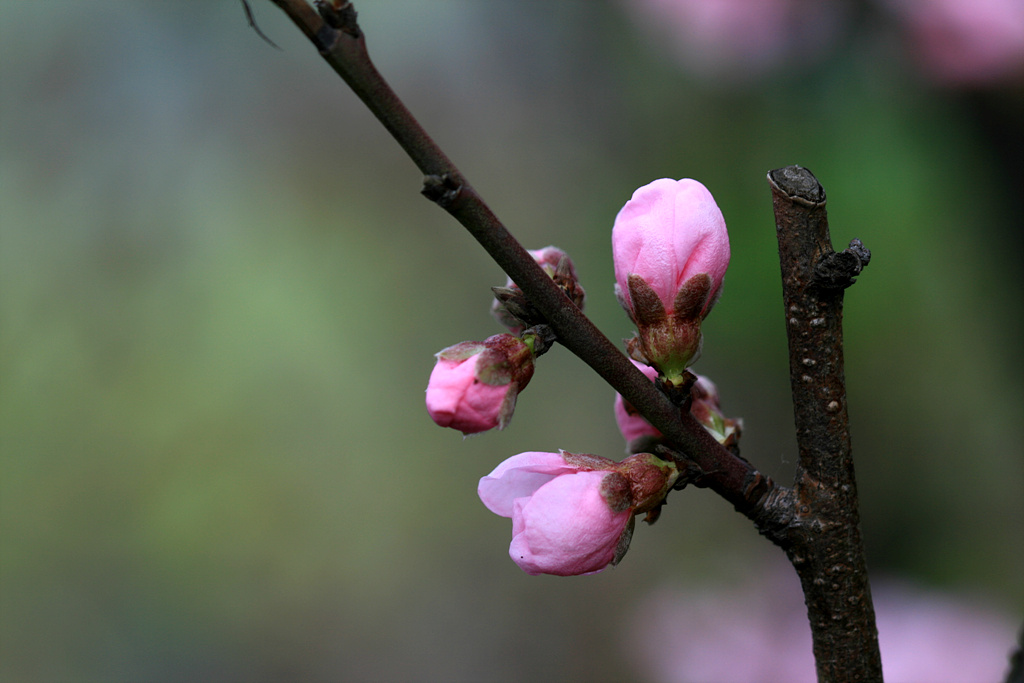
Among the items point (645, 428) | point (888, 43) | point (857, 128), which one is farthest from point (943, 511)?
point (645, 428)

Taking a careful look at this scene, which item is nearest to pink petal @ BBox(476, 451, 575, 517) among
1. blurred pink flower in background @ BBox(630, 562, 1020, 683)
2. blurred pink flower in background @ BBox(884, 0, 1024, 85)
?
blurred pink flower in background @ BBox(630, 562, 1020, 683)

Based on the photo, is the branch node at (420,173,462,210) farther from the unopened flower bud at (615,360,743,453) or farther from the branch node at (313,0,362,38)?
the unopened flower bud at (615,360,743,453)

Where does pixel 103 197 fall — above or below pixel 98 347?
above

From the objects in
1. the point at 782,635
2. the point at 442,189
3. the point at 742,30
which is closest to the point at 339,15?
the point at 442,189

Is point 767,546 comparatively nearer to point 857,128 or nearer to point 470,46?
point 857,128

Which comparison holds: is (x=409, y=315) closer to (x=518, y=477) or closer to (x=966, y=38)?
(x=966, y=38)
